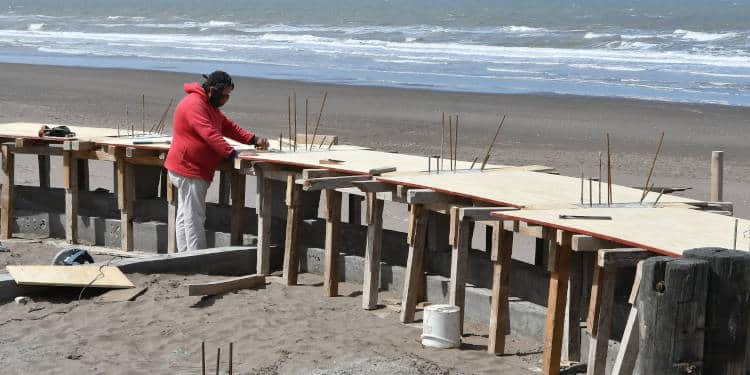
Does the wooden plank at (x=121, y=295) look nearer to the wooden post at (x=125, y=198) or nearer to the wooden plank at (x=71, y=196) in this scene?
the wooden post at (x=125, y=198)

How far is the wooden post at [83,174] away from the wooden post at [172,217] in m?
1.96

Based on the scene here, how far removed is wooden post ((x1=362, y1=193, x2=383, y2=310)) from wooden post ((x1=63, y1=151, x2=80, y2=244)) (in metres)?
3.68

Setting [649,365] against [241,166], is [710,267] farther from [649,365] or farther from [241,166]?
[241,166]

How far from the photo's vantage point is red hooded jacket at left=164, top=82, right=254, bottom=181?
1048 centimetres

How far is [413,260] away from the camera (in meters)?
9.06

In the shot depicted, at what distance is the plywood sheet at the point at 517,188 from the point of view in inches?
333

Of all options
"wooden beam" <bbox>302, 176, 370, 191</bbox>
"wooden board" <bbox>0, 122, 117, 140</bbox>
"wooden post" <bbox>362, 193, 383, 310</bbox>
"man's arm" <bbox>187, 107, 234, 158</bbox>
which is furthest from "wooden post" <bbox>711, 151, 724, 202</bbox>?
"wooden board" <bbox>0, 122, 117, 140</bbox>

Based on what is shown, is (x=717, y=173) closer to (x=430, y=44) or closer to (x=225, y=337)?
(x=225, y=337)

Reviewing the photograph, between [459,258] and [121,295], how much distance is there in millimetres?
2692

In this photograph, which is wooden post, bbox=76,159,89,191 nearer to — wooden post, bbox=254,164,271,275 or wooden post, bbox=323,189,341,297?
wooden post, bbox=254,164,271,275

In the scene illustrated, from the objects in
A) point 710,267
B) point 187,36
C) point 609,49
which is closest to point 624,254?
point 710,267

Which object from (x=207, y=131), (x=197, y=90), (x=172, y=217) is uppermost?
(x=197, y=90)

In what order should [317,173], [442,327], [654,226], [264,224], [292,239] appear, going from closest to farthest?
[654,226]
[442,327]
[317,173]
[292,239]
[264,224]

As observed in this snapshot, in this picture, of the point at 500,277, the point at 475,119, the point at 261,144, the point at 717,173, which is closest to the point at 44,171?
the point at 261,144
